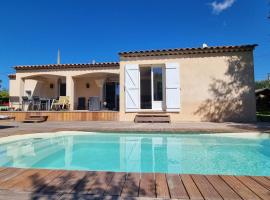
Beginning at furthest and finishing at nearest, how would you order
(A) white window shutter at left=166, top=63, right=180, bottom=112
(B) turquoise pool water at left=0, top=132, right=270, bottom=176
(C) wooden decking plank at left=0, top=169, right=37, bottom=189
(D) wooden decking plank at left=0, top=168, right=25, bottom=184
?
(A) white window shutter at left=166, top=63, right=180, bottom=112, (B) turquoise pool water at left=0, top=132, right=270, bottom=176, (D) wooden decking plank at left=0, top=168, right=25, bottom=184, (C) wooden decking plank at left=0, top=169, right=37, bottom=189

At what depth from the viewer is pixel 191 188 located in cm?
214

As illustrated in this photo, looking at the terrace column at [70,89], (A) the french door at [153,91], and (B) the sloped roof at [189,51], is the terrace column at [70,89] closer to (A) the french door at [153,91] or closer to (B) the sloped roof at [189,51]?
(B) the sloped roof at [189,51]

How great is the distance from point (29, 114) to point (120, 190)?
33.5 ft

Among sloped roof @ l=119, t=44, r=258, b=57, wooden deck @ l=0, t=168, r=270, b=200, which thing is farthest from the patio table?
wooden deck @ l=0, t=168, r=270, b=200

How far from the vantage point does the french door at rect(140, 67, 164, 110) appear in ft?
33.6

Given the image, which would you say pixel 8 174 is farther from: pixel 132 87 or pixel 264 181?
pixel 132 87

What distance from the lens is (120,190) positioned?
2104 millimetres

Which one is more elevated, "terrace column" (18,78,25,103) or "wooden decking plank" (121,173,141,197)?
"terrace column" (18,78,25,103)

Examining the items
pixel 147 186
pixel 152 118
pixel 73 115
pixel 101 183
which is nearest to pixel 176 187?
pixel 147 186

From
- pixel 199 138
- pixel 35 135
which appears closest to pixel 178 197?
pixel 199 138

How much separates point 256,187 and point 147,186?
1.16 meters

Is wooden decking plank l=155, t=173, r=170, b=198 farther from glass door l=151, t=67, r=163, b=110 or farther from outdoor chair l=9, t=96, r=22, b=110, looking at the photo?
outdoor chair l=9, t=96, r=22, b=110

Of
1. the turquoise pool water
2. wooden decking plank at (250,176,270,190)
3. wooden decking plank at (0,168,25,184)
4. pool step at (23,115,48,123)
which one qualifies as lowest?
the turquoise pool water

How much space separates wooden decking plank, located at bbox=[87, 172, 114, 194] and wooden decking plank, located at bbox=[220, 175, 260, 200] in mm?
1356
